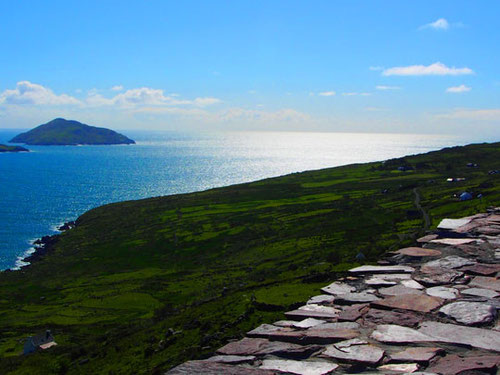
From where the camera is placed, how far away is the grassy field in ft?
66.2

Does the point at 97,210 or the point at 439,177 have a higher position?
the point at 439,177

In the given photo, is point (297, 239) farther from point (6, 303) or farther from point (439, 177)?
point (439, 177)

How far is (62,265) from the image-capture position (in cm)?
8494

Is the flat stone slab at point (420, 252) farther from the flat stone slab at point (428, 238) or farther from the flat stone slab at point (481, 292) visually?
the flat stone slab at point (481, 292)

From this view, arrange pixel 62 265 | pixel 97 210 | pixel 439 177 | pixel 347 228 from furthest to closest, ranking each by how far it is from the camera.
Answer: pixel 97 210, pixel 439 177, pixel 62 265, pixel 347 228

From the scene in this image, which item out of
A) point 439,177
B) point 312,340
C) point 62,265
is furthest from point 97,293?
point 439,177

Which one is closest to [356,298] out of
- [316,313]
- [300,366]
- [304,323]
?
[316,313]

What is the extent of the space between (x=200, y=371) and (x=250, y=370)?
71cm

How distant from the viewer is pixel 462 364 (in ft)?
18.9

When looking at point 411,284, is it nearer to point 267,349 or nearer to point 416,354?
point 416,354

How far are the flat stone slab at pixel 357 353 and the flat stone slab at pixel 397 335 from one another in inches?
14.5

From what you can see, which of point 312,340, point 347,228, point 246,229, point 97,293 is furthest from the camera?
point 246,229

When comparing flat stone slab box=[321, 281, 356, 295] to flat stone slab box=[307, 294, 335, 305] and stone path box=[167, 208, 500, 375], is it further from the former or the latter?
flat stone slab box=[307, 294, 335, 305]

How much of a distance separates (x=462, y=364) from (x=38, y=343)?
136ft
